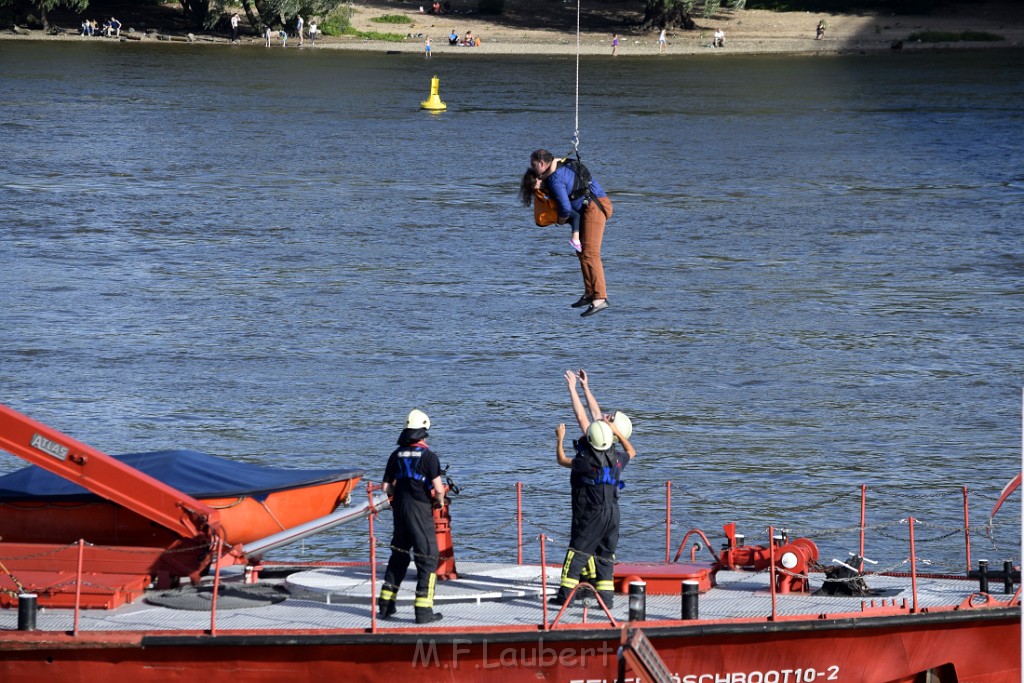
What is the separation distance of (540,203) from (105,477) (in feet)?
17.8

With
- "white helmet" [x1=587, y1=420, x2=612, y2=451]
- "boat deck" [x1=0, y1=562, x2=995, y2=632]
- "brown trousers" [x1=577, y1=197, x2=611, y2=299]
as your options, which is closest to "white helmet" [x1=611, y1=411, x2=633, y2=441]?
"white helmet" [x1=587, y1=420, x2=612, y2=451]

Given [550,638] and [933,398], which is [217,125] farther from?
[550,638]

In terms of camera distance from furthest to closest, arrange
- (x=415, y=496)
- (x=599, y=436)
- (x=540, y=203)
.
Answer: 1. (x=540, y=203)
2. (x=415, y=496)
3. (x=599, y=436)

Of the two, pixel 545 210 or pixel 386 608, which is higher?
pixel 545 210

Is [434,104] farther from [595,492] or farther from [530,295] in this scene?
[595,492]

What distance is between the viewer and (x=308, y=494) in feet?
60.8

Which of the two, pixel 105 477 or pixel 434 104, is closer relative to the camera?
pixel 105 477

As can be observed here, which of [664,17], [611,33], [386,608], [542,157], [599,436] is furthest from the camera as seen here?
[664,17]

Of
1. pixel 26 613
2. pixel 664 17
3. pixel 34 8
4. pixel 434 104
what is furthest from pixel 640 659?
pixel 664 17

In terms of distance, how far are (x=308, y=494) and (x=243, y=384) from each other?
59.5ft

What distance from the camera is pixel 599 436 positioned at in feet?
50.6

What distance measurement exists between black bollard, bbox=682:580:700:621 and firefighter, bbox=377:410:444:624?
8.40 feet

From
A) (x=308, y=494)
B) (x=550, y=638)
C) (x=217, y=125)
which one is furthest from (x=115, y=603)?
(x=217, y=125)

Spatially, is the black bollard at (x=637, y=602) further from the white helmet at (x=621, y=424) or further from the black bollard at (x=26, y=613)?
the black bollard at (x=26, y=613)
